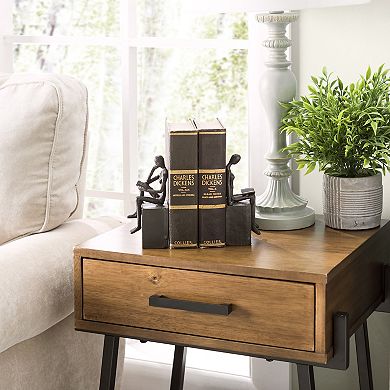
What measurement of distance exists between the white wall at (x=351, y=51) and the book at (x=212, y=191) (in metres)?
0.45

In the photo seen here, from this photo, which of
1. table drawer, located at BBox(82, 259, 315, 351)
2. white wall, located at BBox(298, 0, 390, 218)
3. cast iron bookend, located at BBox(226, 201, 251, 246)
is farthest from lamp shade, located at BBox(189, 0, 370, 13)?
table drawer, located at BBox(82, 259, 315, 351)

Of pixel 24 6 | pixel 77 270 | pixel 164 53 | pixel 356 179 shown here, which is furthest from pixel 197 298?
pixel 24 6

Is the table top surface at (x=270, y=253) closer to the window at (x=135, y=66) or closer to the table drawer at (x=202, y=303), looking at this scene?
the table drawer at (x=202, y=303)

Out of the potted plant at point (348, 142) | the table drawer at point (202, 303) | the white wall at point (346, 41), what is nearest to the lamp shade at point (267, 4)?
the potted plant at point (348, 142)

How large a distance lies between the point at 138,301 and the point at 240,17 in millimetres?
1159

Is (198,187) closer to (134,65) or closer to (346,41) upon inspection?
(346,41)

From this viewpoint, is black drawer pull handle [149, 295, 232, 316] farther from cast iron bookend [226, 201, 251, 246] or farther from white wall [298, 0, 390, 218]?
white wall [298, 0, 390, 218]

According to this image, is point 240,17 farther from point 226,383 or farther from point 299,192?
point 226,383

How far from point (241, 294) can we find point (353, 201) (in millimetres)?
337

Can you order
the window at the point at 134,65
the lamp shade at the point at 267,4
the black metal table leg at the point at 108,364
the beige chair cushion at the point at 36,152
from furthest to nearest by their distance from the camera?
1. the window at the point at 134,65
2. the beige chair cushion at the point at 36,152
3. the black metal table leg at the point at 108,364
4. the lamp shade at the point at 267,4

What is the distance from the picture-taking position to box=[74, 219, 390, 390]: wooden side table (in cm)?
152

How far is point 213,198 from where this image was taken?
1663 mm

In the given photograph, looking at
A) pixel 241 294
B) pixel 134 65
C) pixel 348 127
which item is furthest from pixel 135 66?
pixel 241 294

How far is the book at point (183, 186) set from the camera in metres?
1.63
